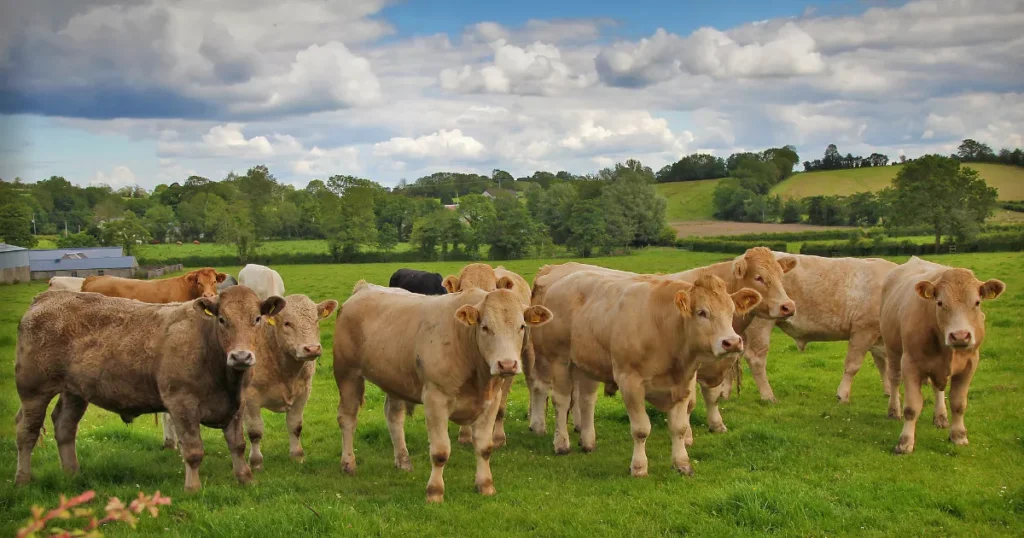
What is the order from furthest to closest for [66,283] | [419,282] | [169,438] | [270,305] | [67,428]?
[419,282], [66,283], [169,438], [67,428], [270,305]

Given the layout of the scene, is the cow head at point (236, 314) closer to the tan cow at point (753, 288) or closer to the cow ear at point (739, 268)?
the tan cow at point (753, 288)

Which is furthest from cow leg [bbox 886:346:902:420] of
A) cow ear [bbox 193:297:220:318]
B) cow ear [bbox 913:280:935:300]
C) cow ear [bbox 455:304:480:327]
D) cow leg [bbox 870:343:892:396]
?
cow ear [bbox 193:297:220:318]

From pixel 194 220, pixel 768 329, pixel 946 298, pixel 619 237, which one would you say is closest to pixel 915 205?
pixel 619 237

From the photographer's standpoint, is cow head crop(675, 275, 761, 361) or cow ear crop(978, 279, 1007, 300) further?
cow ear crop(978, 279, 1007, 300)

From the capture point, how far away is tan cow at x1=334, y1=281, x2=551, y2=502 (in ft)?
24.8

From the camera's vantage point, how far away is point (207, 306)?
7.76m

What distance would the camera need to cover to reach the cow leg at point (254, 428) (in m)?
8.99

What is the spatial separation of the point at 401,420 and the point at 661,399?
117 inches

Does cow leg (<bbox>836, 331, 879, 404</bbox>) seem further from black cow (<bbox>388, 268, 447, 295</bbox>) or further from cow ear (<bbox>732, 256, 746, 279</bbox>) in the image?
black cow (<bbox>388, 268, 447, 295</bbox>)

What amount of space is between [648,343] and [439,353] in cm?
224

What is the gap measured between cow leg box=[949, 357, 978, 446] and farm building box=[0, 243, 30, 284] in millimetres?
10089

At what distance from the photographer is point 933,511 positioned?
6.95 meters

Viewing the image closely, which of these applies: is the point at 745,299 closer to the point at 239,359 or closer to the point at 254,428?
the point at 239,359

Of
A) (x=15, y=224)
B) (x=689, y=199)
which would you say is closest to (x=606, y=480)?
(x=15, y=224)
